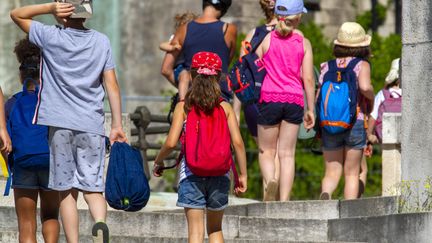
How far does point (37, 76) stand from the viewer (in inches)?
471

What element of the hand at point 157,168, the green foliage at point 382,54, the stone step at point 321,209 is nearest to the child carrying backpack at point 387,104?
the stone step at point 321,209

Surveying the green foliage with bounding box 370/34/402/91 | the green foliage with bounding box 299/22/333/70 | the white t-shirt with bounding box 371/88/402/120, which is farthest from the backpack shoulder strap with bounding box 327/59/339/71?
the green foliage with bounding box 299/22/333/70

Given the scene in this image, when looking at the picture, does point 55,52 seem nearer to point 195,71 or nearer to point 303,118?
point 195,71

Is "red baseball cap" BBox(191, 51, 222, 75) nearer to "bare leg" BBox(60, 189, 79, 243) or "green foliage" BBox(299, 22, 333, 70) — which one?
"bare leg" BBox(60, 189, 79, 243)

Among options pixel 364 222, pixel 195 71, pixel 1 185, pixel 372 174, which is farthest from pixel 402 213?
pixel 372 174

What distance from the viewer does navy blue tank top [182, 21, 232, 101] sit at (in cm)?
1451

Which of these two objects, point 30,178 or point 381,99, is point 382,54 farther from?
point 30,178

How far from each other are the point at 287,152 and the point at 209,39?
1136 mm

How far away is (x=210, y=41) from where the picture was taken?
14516 millimetres

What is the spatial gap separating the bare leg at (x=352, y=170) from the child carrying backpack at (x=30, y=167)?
12.9ft

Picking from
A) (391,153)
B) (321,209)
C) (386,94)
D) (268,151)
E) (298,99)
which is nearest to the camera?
(321,209)

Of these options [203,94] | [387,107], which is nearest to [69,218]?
[203,94]

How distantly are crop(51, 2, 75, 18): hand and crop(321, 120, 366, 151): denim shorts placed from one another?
14.2ft

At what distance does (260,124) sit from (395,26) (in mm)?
12611
